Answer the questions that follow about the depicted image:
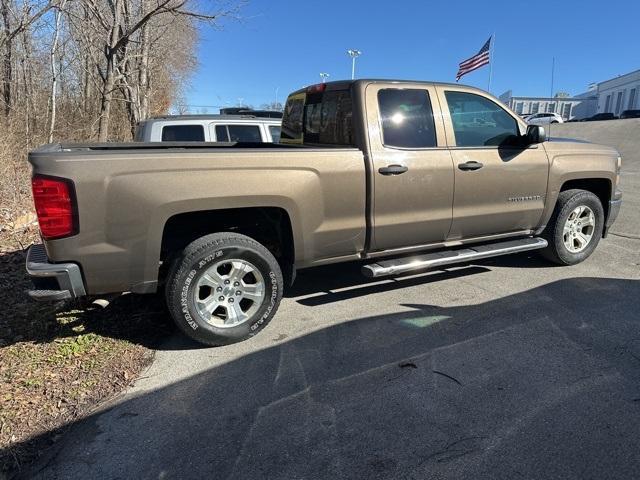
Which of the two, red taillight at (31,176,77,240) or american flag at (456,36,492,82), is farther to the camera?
american flag at (456,36,492,82)

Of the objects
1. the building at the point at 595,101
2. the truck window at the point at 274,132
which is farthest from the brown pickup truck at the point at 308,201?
the building at the point at 595,101

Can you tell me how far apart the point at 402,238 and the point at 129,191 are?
242cm

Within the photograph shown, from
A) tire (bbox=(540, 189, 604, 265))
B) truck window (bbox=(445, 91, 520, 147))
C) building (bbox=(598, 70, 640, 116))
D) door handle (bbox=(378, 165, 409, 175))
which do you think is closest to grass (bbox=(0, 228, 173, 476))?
door handle (bbox=(378, 165, 409, 175))

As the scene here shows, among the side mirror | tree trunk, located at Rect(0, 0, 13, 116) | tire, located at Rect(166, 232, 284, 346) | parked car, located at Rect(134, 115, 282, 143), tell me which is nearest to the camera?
tire, located at Rect(166, 232, 284, 346)

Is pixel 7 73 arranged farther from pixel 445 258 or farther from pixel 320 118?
pixel 445 258

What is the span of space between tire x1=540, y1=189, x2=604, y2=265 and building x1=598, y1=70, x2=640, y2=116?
81412mm

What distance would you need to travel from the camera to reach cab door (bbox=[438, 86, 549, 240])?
15.4 feet

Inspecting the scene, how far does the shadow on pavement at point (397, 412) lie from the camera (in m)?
2.48

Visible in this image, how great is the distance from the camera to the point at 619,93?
77.7 meters

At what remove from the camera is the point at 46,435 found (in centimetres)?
277

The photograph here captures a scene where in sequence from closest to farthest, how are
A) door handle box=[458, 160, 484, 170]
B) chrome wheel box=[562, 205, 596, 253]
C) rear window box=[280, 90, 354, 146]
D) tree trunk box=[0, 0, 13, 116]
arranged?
rear window box=[280, 90, 354, 146] → door handle box=[458, 160, 484, 170] → chrome wheel box=[562, 205, 596, 253] → tree trunk box=[0, 0, 13, 116]

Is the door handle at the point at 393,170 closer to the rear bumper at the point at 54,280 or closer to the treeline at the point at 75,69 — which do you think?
the rear bumper at the point at 54,280

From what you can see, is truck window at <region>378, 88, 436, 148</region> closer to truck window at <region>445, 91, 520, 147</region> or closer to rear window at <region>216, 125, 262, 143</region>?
truck window at <region>445, 91, 520, 147</region>

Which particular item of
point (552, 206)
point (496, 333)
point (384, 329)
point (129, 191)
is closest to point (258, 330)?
point (384, 329)
